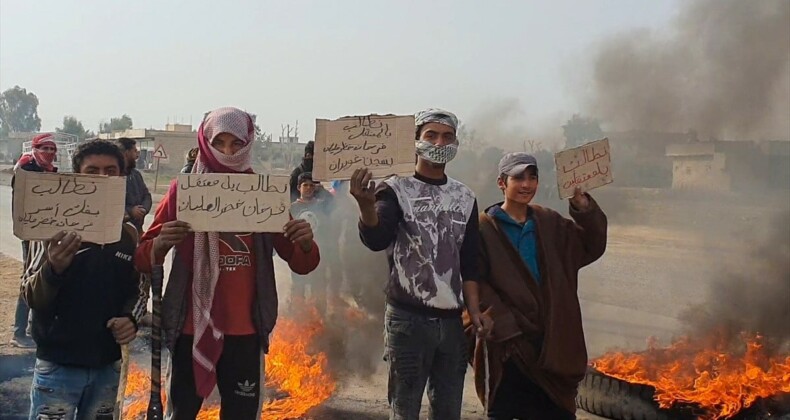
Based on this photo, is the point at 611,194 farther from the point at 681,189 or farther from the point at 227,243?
the point at 227,243

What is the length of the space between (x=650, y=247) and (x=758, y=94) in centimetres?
520

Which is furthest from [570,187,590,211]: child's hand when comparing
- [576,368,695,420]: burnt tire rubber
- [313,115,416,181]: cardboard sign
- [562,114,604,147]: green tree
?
[562,114,604,147]: green tree

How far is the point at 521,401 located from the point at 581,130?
11.9 metres

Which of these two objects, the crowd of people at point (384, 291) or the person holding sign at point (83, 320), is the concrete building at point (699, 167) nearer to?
the crowd of people at point (384, 291)

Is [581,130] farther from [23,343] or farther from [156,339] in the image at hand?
[156,339]

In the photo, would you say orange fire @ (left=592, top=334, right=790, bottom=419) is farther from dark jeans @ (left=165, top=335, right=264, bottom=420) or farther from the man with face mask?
dark jeans @ (left=165, top=335, right=264, bottom=420)

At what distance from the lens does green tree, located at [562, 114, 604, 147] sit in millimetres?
13205

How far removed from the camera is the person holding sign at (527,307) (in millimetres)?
3369

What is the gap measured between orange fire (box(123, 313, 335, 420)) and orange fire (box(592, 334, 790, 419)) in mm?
2126

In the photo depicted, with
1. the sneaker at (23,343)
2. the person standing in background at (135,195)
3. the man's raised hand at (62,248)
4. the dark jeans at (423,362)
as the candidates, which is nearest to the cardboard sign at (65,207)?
the man's raised hand at (62,248)

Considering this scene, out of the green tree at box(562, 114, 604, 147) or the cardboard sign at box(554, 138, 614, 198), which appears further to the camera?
the green tree at box(562, 114, 604, 147)

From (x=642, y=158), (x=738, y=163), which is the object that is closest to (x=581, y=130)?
(x=642, y=158)

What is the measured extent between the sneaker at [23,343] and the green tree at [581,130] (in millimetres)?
9006

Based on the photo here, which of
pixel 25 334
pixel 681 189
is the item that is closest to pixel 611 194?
pixel 681 189
